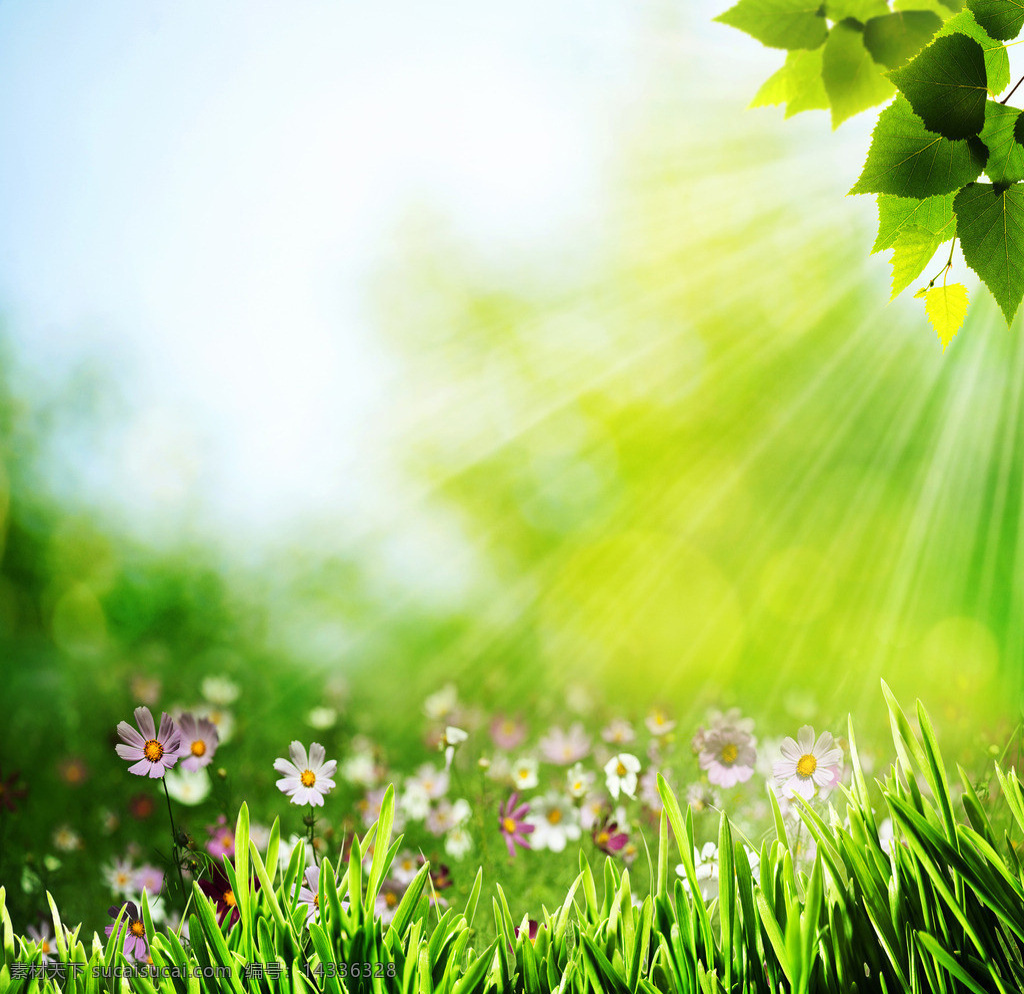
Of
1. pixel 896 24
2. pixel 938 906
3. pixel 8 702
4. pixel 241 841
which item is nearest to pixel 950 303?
pixel 896 24

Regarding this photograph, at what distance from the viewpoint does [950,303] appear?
537 millimetres

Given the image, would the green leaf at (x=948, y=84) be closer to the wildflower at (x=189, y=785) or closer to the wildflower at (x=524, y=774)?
the wildflower at (x=524, y=774)

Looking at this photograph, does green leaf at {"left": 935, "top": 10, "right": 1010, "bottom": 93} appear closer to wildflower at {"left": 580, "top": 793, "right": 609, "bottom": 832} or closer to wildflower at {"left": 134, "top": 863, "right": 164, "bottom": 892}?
wildflower at {"left": 580, "top": 793, "right": 609, "bottom": 832}

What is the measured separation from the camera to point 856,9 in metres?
0.74

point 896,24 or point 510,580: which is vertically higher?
point 896,24

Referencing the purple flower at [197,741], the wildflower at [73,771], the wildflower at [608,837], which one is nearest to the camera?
the purple flower at [197,741]

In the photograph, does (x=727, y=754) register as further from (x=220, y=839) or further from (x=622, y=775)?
(x=220, y=839)

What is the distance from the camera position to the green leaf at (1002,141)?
19.2 inches

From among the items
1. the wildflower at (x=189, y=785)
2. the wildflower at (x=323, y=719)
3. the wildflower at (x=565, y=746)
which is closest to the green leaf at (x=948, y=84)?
the wildflower at (x=565, y=746)

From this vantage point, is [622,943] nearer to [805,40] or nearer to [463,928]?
[463,928]

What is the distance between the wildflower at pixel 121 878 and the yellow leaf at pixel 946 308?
1681mm

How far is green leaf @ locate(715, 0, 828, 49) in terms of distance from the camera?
2.40 ft

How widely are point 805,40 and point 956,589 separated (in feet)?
14.3

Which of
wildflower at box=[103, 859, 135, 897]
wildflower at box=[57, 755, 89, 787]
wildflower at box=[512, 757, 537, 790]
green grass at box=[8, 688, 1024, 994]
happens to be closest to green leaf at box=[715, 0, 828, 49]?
green grass at box=[8, 688, 1024, 994]
